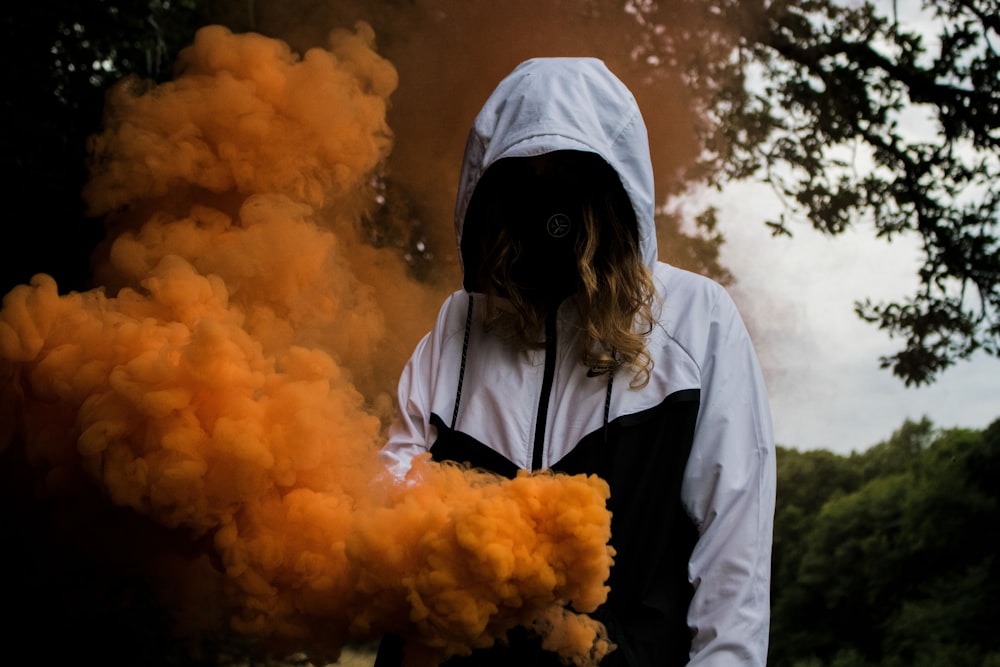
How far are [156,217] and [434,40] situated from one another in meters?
2.07

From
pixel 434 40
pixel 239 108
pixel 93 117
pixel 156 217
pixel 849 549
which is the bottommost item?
pixel 849 549

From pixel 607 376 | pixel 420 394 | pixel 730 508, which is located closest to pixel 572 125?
pixel 607 376

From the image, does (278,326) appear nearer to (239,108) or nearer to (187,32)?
(239,108)

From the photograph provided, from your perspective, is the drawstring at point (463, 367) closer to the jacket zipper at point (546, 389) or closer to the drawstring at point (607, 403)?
the jacket zipper at point (546, 389)

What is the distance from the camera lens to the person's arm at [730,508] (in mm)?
1842

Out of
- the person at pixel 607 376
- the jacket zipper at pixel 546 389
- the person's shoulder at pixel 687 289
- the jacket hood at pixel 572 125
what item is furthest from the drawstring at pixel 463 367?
the person's shoulder at pixel 687 289

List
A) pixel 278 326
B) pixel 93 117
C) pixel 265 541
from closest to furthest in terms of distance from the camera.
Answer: pixel 265 541 → pixel 278 326 → pixel 93 117

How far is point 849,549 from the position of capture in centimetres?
573

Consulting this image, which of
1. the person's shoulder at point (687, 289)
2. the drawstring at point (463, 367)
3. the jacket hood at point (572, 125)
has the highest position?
the jacket hood at point (572, 125)

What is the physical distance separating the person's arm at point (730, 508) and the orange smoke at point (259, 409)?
11.0 inches

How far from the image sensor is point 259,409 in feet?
6.29

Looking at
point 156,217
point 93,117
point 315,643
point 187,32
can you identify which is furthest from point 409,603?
point 187,32

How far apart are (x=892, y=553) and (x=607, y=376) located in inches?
168

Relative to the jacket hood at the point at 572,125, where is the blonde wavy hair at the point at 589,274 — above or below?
below
